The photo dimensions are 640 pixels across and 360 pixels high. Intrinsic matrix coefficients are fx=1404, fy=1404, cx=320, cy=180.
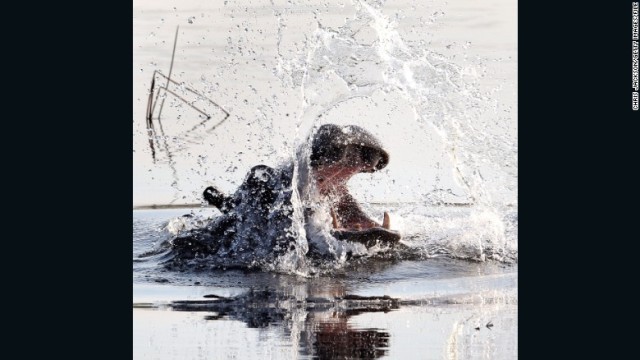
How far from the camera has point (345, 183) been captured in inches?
459

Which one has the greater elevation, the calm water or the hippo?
the hippo

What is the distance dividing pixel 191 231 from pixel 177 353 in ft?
12.0

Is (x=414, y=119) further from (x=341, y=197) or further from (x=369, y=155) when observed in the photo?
(x=341, y=197)

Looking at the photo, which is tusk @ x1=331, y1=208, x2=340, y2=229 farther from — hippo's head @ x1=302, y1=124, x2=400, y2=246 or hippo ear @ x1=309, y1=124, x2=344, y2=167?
hippo ear @ x1=309, y1=124, x2=344, y2=167

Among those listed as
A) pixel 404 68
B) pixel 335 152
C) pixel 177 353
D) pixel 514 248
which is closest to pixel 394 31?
pixel 404 68

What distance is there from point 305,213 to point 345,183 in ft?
2.01

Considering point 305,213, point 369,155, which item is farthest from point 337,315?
point 369,155

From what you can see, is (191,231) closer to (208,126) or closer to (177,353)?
(208,126)

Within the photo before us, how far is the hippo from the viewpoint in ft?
36.1

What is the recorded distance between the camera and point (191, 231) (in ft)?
38.4

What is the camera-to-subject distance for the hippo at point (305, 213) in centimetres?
1100

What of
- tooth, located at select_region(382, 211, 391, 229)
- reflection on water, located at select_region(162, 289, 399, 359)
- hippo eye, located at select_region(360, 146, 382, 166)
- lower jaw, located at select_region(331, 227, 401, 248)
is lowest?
reflection on water, located at select_region(162, 289, 399, 359)

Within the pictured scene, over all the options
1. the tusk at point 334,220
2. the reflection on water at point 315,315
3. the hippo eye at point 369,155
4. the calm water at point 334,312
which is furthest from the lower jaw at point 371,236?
the reflection on water at point 315,315

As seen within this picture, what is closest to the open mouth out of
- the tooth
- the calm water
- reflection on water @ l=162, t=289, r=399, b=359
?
the tooth
